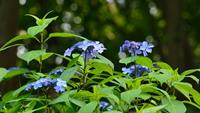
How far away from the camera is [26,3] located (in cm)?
797

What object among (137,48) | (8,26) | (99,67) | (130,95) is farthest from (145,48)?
(8,26)

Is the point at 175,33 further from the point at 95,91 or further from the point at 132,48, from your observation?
the point at 95,91

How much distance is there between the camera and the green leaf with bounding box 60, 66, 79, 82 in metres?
1.90

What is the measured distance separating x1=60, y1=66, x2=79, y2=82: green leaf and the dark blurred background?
293 cm

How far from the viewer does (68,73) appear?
1.92m

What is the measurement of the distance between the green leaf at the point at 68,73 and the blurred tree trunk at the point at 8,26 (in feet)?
9.43

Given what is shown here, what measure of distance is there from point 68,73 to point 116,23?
32.7 feet

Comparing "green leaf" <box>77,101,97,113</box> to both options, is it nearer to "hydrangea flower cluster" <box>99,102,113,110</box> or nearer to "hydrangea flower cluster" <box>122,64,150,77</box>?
"hydrangea flower cluster" <box>99,102,113,110</box>

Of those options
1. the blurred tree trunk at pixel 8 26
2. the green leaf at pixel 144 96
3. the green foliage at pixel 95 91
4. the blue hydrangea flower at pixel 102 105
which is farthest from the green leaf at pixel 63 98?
the blurred tree trunk at pixel 8 26

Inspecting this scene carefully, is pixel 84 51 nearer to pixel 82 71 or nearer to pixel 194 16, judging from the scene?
pixel 82 71

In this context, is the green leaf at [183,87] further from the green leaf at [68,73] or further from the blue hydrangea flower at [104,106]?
the green leaf at [68,73]

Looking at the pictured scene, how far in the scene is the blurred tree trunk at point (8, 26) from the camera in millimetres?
4793

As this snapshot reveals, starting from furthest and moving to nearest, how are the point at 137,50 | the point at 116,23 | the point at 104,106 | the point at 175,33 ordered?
1. the point at 116,23
2. the point at 175,33
3. the point at 137,50
4. the point at 104,106

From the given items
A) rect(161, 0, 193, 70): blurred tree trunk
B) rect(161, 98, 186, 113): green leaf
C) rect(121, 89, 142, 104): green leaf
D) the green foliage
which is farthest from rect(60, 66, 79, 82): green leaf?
rect(161, 0, 193, 70): blurred tree trunk
